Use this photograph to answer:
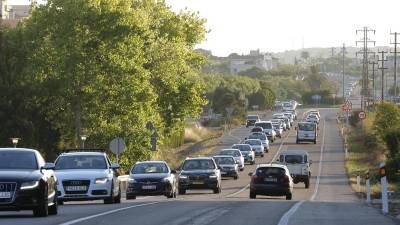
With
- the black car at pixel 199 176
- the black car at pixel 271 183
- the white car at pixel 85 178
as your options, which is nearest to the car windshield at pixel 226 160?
Answer: the black car at pixel 199 176

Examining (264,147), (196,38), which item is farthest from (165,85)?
(264,147)

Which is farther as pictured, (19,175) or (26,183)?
(19,175)

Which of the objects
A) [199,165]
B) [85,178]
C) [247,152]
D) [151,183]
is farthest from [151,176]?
[247,152]

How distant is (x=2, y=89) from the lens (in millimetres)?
73250

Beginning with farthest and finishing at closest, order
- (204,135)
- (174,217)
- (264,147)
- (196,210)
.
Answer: (204,135)
(264,147)
(196,210)
(174,217)

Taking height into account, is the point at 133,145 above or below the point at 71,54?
below

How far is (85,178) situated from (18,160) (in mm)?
7544

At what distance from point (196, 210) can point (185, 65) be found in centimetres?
4529

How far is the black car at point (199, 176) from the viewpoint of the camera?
150ft

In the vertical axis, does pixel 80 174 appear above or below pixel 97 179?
above

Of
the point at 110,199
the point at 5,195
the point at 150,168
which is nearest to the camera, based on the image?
the point at 5,195

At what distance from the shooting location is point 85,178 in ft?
102

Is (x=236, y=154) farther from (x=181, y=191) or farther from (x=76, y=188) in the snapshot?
(x=76, y=188)

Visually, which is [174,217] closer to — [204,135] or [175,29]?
[175,29]
